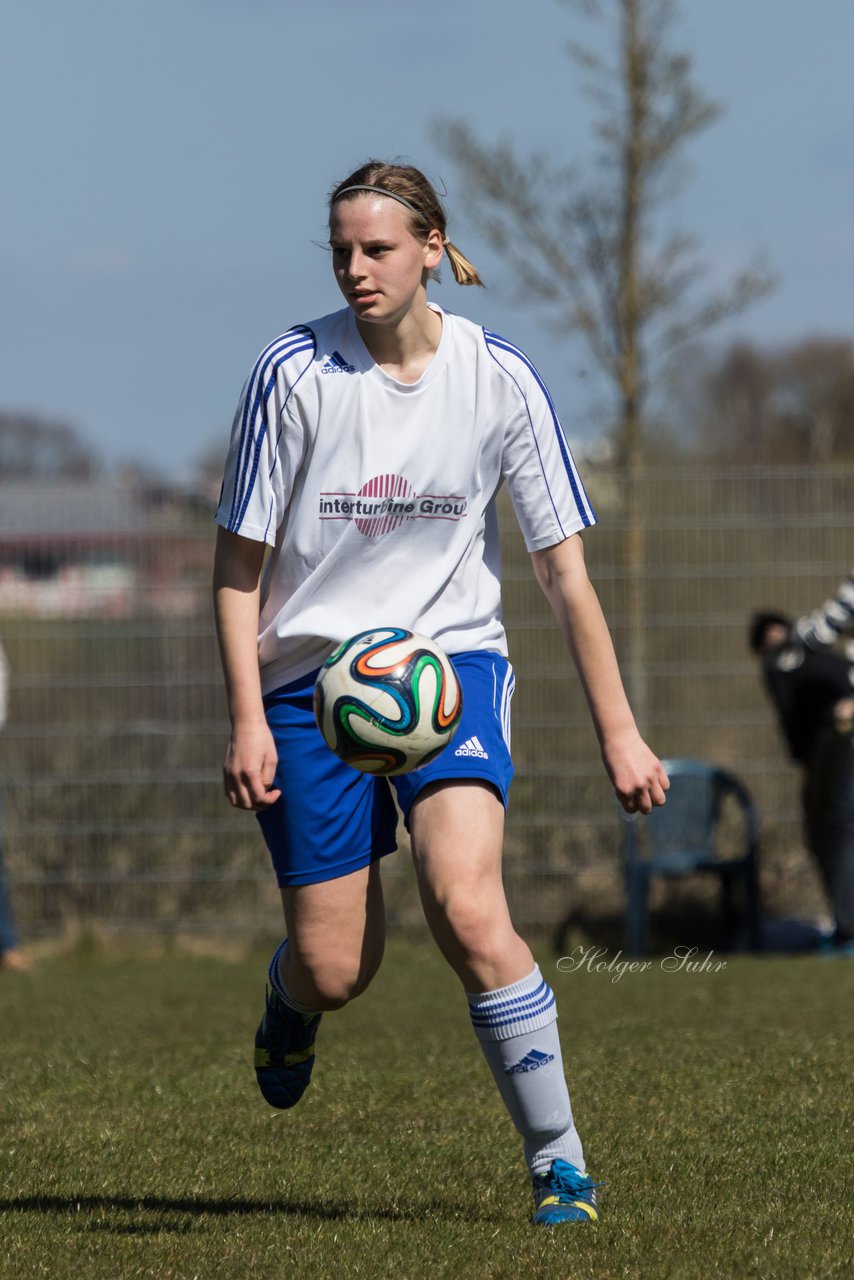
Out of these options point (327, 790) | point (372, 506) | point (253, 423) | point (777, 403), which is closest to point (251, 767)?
point (327, 790)

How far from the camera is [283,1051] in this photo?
488 cm

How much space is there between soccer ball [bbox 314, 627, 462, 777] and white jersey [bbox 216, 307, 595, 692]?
252 mm

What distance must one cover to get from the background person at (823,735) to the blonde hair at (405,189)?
25.8 ft

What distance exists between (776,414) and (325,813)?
1479cm

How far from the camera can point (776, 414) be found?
729 inches

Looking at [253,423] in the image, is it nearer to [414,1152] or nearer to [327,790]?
[327,790]

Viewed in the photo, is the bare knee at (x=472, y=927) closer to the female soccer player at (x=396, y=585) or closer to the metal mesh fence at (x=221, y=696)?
the female soccer player at (x=396, y=585)

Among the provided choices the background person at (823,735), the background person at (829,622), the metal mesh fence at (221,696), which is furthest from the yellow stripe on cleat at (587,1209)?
the metal mesh fence at (221,696)

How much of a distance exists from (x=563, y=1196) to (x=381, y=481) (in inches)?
66.7

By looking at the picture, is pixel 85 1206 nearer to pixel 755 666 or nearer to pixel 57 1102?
pixel 57 1102

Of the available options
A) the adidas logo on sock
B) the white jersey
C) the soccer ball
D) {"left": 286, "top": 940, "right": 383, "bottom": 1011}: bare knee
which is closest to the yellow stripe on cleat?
the adidas logo on sock

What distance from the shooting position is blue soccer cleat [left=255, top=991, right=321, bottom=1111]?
15.9 ft

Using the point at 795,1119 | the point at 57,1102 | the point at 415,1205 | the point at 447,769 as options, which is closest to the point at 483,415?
the point at 447,769

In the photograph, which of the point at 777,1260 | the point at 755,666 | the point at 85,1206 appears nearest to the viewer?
the point at 777,1260
